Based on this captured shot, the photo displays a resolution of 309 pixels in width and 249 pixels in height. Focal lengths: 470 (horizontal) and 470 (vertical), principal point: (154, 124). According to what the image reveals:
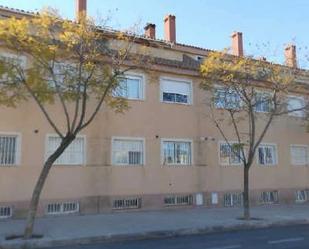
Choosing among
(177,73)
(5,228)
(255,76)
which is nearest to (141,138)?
(177,73)

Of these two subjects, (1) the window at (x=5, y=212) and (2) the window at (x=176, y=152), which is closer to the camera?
(1) the window at (x=5, y=212)

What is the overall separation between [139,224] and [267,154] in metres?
11.0

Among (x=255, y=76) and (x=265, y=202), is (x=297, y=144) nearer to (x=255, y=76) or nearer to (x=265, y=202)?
(x=265, y=202)

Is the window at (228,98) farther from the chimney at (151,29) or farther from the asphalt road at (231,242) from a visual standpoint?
the chimney at (151,29)

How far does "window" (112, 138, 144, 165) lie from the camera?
1902 cm

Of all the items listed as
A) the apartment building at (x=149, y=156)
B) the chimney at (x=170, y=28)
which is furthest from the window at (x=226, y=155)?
the chimney at (x=170, y=28)

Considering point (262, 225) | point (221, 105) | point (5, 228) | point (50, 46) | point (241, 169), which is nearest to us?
point (50, 46)

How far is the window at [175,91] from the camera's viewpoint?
67.9 feet

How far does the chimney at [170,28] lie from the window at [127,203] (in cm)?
1055

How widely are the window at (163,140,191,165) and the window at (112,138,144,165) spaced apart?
122 centimetres

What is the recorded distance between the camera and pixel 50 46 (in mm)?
12812

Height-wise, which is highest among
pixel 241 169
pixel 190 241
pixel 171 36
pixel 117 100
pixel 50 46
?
pixel 171 36

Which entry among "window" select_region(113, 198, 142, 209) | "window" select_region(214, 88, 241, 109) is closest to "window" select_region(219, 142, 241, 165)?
"window" select_region(214, 88, 241, 109)

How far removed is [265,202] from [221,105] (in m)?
5.77
